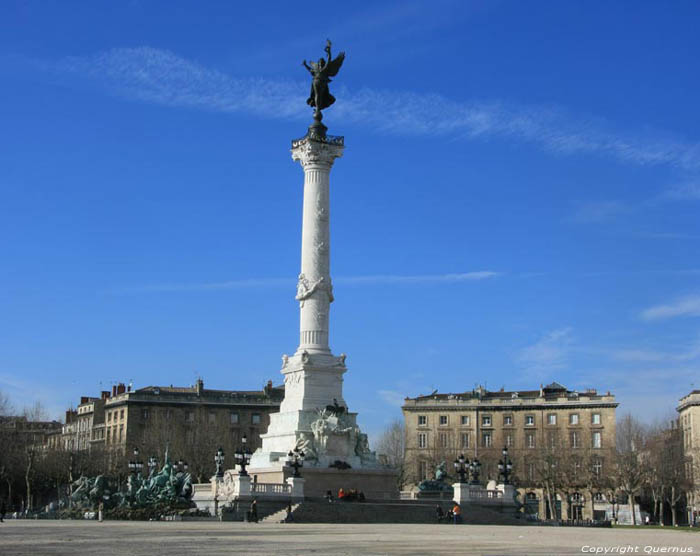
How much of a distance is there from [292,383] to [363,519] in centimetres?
1462

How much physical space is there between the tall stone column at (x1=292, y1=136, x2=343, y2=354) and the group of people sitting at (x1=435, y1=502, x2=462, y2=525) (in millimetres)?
14344

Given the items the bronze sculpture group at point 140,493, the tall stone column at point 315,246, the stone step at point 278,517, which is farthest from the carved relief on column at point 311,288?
the stone step at point 278,517

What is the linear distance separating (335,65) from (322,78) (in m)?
1.25

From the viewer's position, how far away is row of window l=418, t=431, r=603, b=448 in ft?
359

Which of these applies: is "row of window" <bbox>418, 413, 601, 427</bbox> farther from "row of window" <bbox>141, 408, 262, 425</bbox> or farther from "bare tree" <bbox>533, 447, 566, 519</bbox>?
"row of window" <bbox>141, 408, 262, 425</bbox>

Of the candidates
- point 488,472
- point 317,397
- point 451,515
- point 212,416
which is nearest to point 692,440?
point 488,472

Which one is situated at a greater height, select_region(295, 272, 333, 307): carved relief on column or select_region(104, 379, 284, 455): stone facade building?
select_region(295, 272, 333, 307): carved relief on column

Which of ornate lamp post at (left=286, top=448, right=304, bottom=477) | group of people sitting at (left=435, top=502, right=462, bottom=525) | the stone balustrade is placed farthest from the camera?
ornate lamp post at (left=286, top=448, right=304, bottom=477)

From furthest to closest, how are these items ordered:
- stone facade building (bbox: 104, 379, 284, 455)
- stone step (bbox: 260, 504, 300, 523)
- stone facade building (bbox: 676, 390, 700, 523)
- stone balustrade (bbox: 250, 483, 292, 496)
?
1. stone facade building (bbox: 104, 379, 284, 455)
2. stone facade building (bbox: 676, 390, 700, 523)
3. stone balustrade (bbox: 250, 483, 292, 496)
4. stone step (bbox: 260, 504, 300, 523)

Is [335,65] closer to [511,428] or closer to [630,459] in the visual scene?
[630,459]

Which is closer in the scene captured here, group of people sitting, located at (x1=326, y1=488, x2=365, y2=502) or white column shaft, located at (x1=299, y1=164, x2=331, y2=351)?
group of people sitting, located at (x1=326, y1=488, x2=365, y2=502)

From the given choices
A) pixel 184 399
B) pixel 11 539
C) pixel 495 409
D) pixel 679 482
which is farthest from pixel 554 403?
pixel 11 539

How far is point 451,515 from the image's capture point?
165 ft

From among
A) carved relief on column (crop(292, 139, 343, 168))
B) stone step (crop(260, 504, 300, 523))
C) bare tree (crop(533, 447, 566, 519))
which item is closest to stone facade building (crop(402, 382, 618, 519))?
bare tree (crop(533, 447, 566, 519))
